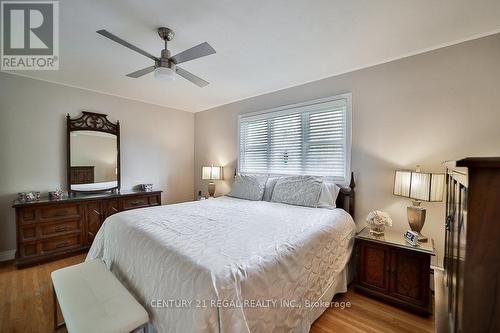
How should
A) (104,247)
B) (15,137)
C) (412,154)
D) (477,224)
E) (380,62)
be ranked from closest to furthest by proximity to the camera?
(477,224) → (104,247) → (412,154) → (380,62) → (15,137)

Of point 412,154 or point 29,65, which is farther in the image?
point 29,65

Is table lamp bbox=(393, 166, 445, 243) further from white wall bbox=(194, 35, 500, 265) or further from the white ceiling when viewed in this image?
the white ceiling

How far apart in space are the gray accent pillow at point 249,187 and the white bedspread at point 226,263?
857 mm

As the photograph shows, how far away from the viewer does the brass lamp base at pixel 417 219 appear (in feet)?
6.70

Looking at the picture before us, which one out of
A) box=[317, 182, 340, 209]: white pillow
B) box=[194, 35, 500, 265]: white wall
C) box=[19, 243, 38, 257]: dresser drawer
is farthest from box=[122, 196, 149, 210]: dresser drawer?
box=[194, 35, 500, 265]: white wall

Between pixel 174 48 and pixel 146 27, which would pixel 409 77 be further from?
pixel 146 27

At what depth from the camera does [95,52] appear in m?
2.27

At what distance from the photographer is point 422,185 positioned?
6.38 feet

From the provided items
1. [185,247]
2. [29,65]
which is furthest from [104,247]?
[29,65]

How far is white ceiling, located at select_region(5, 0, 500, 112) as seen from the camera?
159 centimetres

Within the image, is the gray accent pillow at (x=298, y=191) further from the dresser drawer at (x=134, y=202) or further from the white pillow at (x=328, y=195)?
the dresser drawer at (x=134, y=202)

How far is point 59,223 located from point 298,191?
11.0 feet

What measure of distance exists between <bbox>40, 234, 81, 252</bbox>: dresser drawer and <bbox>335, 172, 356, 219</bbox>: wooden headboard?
12.3 feet

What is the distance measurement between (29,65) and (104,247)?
8.41 ft
